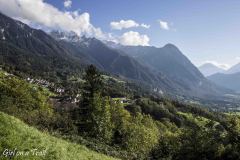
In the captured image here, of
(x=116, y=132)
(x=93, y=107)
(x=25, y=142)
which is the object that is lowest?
(x=116, y=132)

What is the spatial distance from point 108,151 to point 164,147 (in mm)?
14880

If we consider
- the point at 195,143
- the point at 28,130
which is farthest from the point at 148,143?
the point at 28,130

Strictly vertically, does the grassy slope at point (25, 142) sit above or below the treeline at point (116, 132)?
above

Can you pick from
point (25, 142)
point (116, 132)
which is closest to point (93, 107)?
point (116, 132)

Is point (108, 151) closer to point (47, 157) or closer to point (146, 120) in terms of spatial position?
point (47, 157)

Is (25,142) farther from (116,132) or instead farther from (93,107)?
(93,107)

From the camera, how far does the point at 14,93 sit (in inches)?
5610

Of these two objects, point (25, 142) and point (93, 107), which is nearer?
point (25, 142)

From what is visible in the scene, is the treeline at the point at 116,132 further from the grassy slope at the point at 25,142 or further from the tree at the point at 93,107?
the grassy slope at the point at 25,142

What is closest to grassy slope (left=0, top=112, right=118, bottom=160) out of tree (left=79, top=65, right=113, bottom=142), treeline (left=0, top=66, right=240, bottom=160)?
treeline (left=0, top=66, right=240, bottom=160)

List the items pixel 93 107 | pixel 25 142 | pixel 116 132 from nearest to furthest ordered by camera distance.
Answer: pixel 25 142 → pixel 116 132 → pixel 93 107

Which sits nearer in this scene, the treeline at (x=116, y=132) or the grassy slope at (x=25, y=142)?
the grassy slope at (x=25, y=142)

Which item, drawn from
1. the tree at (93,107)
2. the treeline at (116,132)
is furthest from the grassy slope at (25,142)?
the tree at (93,107)

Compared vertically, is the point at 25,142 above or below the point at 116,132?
above
